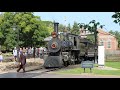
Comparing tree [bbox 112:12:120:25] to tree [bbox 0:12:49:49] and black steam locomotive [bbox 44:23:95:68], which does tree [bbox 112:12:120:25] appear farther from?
tree [bbox 0:12:49:49]

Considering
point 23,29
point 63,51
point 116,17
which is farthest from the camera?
point 23,29

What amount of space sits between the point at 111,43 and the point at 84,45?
58.3 metres

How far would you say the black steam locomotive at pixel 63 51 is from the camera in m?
25.2

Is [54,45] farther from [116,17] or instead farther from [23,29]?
[23,29]

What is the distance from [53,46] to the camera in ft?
84.7

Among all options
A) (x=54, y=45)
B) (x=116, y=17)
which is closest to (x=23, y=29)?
(x=54, y=45)

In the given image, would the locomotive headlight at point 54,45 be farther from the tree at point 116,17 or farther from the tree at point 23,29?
the tree at point 23,29

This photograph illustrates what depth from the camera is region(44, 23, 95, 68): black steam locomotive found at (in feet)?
82.7

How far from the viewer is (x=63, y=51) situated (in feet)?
88.6

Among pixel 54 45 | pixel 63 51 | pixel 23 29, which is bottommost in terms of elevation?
pixel 63 51

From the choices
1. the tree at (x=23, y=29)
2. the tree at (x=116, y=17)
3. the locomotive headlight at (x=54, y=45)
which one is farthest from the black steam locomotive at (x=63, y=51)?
the tree at (x=23, y=29)

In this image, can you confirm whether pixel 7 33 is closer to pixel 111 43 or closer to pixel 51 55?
pixel 51 55

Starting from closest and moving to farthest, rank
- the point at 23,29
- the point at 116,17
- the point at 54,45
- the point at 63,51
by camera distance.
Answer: the point at 116,17 → the point at 54,45 → the point at 63,51 → the point at 23,29

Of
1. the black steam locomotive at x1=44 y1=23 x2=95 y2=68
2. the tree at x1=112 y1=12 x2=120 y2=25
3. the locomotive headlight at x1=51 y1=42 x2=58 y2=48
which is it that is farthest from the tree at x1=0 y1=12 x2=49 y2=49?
the tree at x1=112 y1=12 x2=120 y2=25
